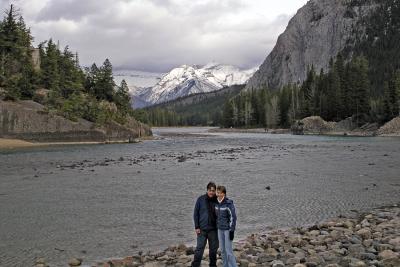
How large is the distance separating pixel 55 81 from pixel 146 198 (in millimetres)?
80211

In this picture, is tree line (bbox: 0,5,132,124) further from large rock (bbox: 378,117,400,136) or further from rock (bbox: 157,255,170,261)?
rock (bbox: 157,255,170,261)

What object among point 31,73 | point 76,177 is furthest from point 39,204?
point 31,73

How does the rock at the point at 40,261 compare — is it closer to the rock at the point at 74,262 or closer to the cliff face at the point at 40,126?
the rock at the point at 74,262

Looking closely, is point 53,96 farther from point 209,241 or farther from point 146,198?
point 209,241

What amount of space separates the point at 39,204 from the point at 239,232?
43.5ft

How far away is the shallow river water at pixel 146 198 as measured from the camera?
1856cm

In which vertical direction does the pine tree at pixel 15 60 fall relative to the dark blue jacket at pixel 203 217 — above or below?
above

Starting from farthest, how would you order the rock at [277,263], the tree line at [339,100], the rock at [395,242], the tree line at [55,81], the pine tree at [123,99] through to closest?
the tree line at [339,100] → the pine tree at [123,99] → the tree line at [55,81] → the rock at [395,242] → the rock at [277,263]

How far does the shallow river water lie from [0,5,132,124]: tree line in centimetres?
4302

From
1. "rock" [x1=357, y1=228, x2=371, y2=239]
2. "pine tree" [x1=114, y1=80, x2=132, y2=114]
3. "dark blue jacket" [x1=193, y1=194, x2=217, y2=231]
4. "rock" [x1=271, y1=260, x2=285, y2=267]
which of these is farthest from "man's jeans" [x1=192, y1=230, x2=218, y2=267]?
"pine tree" [x1=114, y1=80, x2=132, y2=114]

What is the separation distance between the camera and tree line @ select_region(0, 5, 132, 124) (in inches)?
3588

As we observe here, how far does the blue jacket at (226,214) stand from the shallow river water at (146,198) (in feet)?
19.3

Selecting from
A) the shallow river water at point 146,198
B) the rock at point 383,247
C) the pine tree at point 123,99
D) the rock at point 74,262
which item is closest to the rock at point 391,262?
the rock at point 383,247

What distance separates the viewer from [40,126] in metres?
83.1
